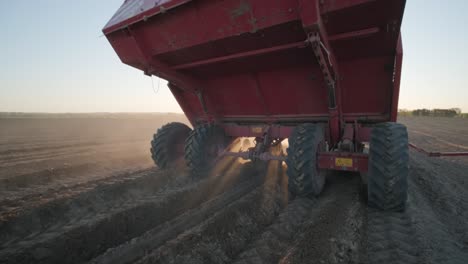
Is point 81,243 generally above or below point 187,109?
below

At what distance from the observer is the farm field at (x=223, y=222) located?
221 centimetres

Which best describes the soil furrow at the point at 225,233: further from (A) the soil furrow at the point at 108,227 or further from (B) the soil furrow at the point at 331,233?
(A) the soil furrow at the point at 108,227

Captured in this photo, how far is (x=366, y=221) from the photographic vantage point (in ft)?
8.95

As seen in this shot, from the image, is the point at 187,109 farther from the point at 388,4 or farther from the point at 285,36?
the point at 388,4

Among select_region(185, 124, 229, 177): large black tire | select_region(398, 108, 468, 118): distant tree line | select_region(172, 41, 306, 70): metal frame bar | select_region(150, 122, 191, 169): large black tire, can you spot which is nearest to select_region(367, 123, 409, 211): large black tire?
select_region(172, 41, 306, 70): metal frame bar

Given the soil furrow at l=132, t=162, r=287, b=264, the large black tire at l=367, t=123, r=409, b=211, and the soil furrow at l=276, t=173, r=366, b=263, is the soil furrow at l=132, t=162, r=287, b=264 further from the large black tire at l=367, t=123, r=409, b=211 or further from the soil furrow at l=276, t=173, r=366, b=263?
the large black tire at l=367, t=123, r=409, b=211

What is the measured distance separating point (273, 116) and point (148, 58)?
2.57 metres

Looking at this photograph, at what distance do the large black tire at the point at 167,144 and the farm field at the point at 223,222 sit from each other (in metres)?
0.33

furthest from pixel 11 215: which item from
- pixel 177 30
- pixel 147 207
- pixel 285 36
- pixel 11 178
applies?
pixel 285 36

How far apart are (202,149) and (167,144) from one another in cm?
98

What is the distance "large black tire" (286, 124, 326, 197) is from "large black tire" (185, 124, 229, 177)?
5.89 ft

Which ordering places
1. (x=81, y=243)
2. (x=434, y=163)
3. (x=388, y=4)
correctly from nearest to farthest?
(x=388, y=4)
(x=81, y=243)
(x=434, y=163)

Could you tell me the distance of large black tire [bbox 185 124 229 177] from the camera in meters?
4.50

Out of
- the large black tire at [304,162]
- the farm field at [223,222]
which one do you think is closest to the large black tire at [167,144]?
the farm field at [223,222]
